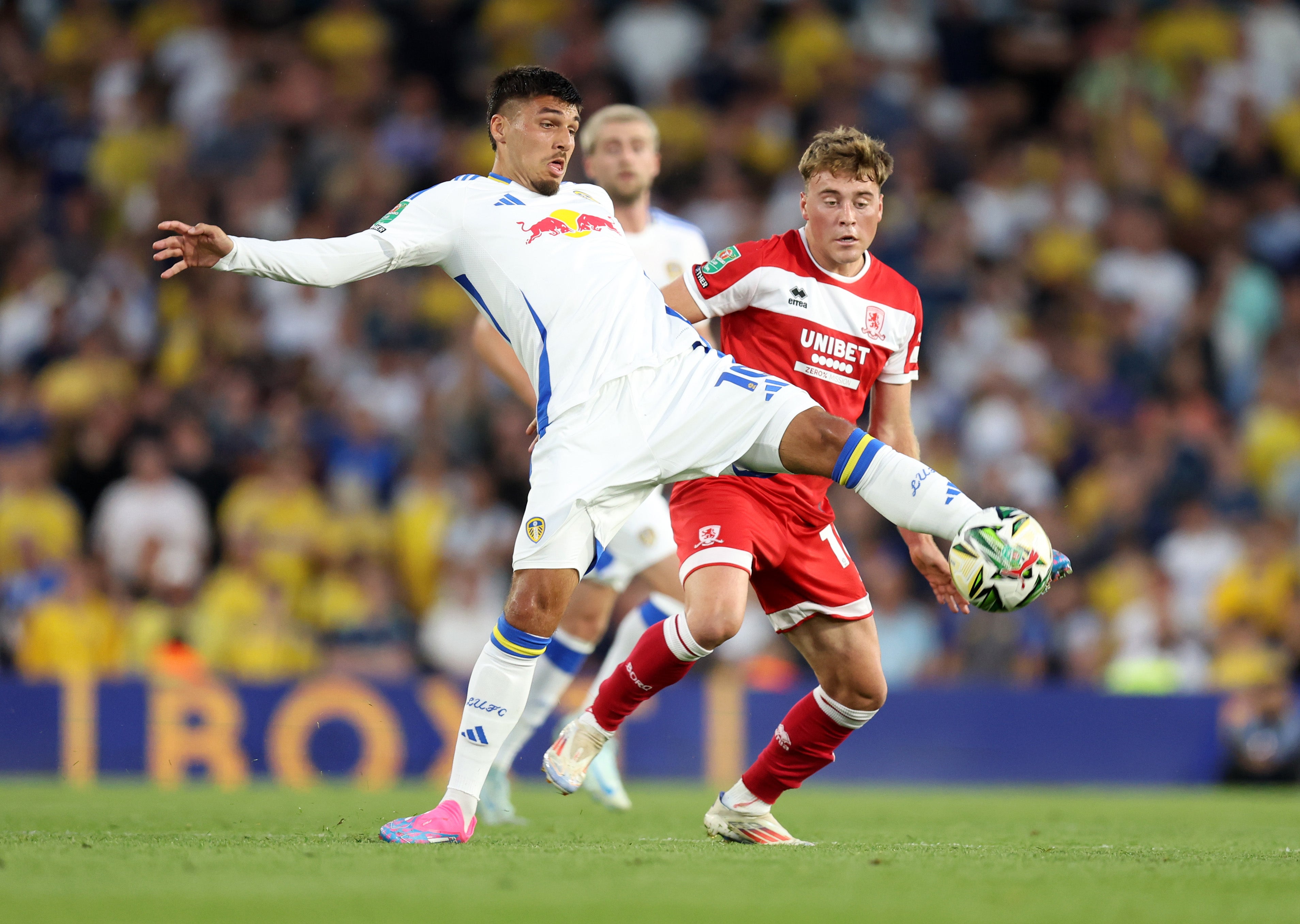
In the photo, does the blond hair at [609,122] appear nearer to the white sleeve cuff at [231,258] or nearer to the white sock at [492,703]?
the white sleeve cuff at [231,258]

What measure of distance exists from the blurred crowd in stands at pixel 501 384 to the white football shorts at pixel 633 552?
4405mm

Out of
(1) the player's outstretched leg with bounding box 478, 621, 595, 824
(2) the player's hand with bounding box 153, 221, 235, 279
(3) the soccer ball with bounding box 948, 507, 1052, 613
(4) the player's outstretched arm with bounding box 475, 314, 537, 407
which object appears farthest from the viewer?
(1) the player's outstretched leg with bounding box 478, 621, 595, 824

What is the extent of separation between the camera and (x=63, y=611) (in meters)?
11.8

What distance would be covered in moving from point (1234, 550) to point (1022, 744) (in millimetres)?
2599

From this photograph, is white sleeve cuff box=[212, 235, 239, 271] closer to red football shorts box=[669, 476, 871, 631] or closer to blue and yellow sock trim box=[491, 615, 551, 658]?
blue and yellow sock trim box=[491, 615, 551, 658]

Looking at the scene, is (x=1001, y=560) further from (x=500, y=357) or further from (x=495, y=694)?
(x=500, y=357)

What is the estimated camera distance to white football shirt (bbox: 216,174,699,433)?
528 centimetres

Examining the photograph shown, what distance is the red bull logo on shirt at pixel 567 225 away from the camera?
5492 mm

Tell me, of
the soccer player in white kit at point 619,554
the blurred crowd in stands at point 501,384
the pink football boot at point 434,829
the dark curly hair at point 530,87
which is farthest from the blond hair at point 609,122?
the blurred crowd in stands at point 501,384

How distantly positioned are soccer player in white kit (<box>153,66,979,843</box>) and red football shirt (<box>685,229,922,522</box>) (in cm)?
46

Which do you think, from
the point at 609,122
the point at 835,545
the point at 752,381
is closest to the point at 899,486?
the point at 752,381

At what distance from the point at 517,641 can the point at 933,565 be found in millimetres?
1624

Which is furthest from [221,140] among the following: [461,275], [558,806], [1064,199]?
[461,275]

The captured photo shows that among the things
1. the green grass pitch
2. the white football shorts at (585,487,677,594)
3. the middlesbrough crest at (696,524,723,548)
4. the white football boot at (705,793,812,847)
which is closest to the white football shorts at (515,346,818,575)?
the middlesbrough crest at (696,524,723,548)
